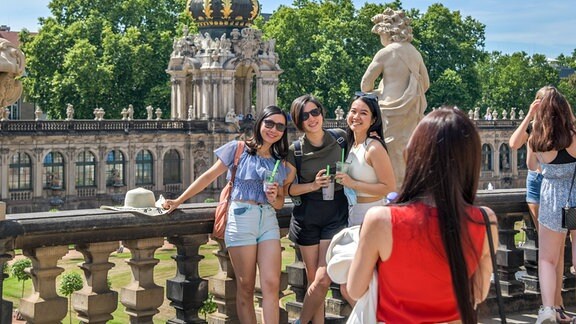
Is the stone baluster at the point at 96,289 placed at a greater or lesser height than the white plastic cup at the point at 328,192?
lesser

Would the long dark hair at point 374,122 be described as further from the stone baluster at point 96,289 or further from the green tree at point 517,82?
the green tree at point 517,82

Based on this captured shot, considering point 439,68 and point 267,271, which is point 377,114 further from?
point 439,68

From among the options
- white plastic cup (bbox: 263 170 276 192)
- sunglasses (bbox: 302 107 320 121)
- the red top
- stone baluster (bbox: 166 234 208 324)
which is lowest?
stone baluster (bbox: 166 234 208 324)

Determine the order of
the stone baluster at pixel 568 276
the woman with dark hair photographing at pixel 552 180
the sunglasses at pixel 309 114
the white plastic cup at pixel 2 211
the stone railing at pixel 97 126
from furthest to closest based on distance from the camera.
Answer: the stone railing at pixel 97 126 → the stone baluster at pixel 568 276 → the woman with dark hair photographing at pixel 552 180 → the sunglasses at pixel 309 114 → the white plastic cup at pixel 2 211

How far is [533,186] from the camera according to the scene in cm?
1005

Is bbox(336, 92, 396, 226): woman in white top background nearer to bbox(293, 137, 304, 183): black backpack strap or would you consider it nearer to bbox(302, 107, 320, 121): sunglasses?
bbox(302, 107, 320, 121): sunglasses

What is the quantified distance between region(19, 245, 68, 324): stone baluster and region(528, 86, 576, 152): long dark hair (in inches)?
163

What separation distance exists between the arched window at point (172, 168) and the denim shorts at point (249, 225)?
53410mm

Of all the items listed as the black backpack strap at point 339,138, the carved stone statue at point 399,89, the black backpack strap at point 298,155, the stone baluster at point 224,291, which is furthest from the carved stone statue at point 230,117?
the black backpack strap at point 298,155

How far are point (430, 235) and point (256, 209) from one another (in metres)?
3.13

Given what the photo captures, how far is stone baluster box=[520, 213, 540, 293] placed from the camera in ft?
37.4

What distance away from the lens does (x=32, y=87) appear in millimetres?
67812

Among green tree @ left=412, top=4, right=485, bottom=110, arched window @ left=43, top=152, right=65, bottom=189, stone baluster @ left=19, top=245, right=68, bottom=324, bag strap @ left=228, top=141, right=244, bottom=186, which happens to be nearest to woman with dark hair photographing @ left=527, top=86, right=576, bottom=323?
bag strap @ left=228, top=141, right=244, bottom=186

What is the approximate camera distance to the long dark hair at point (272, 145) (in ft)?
28.2
